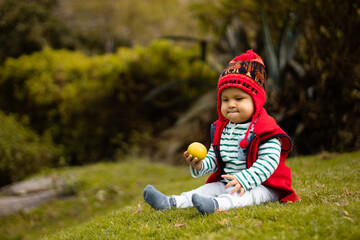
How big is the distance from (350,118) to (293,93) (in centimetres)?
112

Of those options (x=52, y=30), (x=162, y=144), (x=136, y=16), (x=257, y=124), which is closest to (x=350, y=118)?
(x=257, y=124)

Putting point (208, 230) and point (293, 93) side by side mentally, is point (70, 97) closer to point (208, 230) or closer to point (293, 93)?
point (293, 93)

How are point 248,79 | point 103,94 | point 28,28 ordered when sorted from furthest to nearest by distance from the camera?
point 28,28 < point 103,94 < point 248,79

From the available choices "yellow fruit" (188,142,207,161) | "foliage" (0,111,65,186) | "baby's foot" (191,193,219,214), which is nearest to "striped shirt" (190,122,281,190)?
"yellow fruit" (188,142,207,161)

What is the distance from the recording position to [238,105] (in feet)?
9.10

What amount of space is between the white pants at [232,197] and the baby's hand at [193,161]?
0.20 meters

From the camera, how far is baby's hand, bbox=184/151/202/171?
109 inches

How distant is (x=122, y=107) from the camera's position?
9578 mm

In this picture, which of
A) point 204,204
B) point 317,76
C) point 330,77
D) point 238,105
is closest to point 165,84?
point 317,76

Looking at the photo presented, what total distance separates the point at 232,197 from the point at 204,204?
288mm

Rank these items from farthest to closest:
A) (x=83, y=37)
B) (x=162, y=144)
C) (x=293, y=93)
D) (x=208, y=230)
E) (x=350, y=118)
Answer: (x=83, y=37) → (x=162, y=144) → (x=293, y=93) → (x=350, y=118) → (x=208, y=230)

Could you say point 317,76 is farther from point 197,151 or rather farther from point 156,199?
point 156,199

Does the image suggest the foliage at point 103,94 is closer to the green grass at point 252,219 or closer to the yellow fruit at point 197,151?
the green grass at point 252,219

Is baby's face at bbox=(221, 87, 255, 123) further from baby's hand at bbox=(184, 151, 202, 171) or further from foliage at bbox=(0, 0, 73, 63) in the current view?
foliage at bbox=(0, 0, 73, 63)
